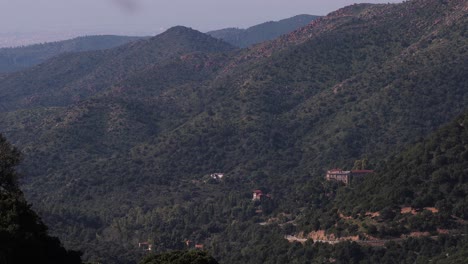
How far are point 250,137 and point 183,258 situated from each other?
74.5 m

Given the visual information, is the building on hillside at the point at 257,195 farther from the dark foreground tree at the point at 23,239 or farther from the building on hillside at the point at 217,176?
the dark foreground tree at the point at 23,239

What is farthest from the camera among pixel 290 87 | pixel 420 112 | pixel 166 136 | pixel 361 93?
pixel 290 87

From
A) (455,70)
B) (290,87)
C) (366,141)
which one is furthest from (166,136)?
(455,70)

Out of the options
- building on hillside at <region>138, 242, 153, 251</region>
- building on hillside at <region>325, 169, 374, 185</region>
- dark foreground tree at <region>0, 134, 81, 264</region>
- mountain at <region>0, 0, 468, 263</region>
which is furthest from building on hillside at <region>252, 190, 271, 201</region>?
dark foreground tree at <region>0, 134, 81, 264</region>

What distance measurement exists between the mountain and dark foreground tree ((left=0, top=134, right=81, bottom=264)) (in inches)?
948

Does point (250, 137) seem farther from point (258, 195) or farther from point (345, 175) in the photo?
point (345, 175)

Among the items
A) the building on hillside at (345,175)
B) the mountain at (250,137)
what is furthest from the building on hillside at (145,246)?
the building on hillside at (345,175)

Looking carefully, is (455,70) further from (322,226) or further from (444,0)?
(322,226)

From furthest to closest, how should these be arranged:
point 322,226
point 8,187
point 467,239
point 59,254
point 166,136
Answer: point 166,136
point 322,226
point 467,239
point 8,187
point 59,254

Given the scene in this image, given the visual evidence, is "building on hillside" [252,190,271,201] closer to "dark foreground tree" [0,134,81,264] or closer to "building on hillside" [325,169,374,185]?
"building on hillside" [325,169,374,185]

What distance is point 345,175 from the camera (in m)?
77.4

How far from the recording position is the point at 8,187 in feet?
123

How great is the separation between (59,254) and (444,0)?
303ft

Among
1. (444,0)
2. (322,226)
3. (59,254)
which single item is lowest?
(322,226)
